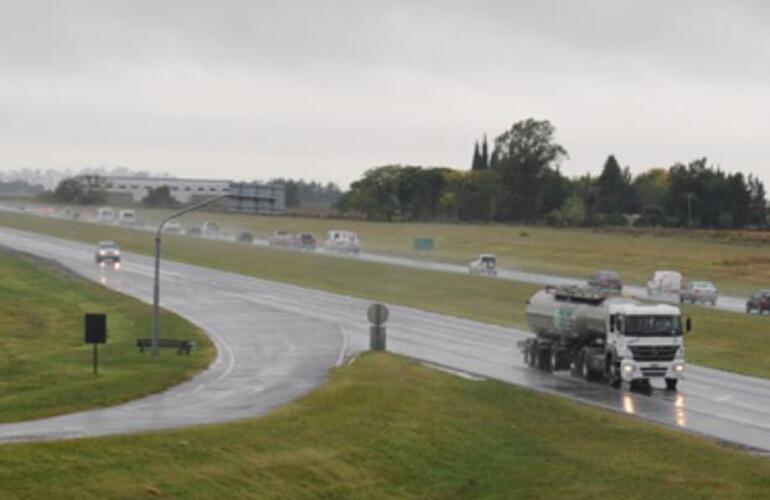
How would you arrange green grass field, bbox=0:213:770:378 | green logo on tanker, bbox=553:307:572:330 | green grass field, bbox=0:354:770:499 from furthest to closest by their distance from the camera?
green grass field, bbox=0:213:770:378, green logo on tanker, bbox=553:307:572:330, green grass field, bbox=0:354:770:499

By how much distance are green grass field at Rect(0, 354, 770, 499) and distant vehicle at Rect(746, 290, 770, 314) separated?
47284mm

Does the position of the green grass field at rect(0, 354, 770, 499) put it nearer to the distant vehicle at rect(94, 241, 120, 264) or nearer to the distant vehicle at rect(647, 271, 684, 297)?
the distant vehicle at rect(647, 271, 684, 297)

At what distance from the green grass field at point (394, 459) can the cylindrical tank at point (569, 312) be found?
9.84 metres

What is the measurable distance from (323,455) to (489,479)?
4135 millimetres

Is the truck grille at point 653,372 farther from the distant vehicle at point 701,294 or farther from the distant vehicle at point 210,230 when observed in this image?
the distant vehicle at point 210,230

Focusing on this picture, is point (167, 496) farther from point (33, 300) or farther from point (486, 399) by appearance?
point (33, 300)

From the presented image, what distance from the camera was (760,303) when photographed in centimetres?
8444

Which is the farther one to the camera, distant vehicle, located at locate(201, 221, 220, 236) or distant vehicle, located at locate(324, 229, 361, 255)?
distant vehicle, located at locate(201, 221, 220, 236)

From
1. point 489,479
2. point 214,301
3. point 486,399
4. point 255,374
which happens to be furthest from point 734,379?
point 214,301

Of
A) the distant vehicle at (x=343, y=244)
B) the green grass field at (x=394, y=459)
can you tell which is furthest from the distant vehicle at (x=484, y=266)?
the green grass field at (x=394, y=459)

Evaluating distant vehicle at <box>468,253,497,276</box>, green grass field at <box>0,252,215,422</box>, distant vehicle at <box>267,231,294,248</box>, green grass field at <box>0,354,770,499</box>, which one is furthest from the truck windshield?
distant vehicle at <box>267,231,294,248</box>

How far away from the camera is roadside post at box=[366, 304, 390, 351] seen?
5538 centimetres

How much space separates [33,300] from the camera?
85875mm

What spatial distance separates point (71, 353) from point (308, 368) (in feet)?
36.1
